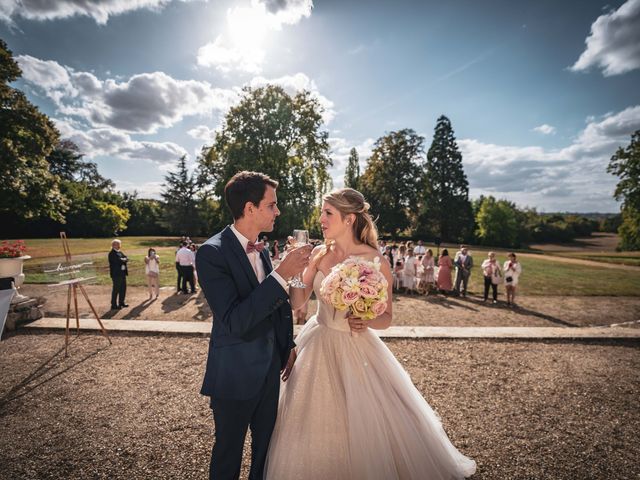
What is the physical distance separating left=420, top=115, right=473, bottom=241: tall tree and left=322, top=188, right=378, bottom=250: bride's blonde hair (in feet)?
153

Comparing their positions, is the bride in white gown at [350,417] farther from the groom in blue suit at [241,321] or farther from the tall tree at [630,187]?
the tall tree at [630,187]

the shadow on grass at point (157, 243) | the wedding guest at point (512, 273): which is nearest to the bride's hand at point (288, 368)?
the wedding guest at point (512, 273)

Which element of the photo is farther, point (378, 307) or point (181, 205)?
point (181, 205)

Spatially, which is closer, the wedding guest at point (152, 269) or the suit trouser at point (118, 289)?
the suit trouser at point (118, 289)

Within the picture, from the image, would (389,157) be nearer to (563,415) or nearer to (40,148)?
(40,148)

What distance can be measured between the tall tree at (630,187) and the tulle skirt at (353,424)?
49.5 metres

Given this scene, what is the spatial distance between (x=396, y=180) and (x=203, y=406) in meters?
47.7

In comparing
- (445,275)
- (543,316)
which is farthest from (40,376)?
(543,316)

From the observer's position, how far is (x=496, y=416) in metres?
4.18

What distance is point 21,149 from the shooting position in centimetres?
2164

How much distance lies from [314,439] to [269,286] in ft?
5.46

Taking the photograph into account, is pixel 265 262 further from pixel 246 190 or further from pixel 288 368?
pixel 288 368

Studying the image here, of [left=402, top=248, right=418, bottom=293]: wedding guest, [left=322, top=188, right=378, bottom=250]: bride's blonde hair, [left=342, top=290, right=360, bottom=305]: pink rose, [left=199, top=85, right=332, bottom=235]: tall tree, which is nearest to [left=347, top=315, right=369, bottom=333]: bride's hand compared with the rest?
[left=342, top=290, right=360, bottom=305]: pink rose

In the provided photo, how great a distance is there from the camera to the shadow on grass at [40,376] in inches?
176
